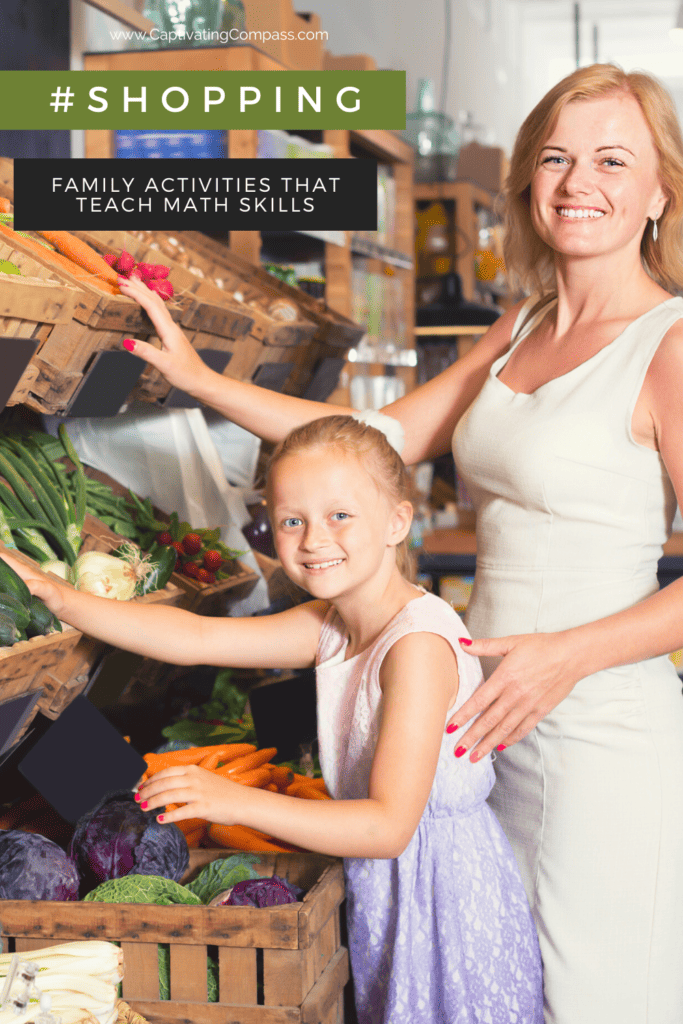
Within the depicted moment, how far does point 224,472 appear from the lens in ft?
8.91

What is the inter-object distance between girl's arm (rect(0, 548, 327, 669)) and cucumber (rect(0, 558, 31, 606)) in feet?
0.07

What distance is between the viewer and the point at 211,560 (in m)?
2.21

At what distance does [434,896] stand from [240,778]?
2.08 ft

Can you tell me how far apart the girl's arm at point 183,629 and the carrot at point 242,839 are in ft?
1.18

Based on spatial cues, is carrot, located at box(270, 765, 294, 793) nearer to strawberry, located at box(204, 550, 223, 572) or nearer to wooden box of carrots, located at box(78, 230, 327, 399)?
strawberry, located at box(204, 550, 223, 572)

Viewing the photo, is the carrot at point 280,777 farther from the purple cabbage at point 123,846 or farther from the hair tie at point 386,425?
the hair tie at point 386,425

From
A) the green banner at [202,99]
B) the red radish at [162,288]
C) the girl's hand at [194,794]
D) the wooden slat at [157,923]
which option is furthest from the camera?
the green banner at [202,99]

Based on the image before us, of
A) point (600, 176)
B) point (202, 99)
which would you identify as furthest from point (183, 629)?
point (202, 99)

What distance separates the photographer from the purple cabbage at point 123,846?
5.21 ft

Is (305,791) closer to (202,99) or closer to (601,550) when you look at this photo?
(601,550)

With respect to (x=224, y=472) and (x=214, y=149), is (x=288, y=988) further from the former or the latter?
(x=214, y=149)

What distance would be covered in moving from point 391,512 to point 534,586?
0.89ft

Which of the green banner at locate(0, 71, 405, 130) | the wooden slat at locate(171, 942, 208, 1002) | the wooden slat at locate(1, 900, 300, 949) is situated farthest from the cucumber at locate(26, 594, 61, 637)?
the green banner at locate(0, 71, 405, 130)

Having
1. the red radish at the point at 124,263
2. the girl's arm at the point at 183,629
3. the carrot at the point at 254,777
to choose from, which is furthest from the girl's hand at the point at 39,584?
the red radish at the point at 124,263
